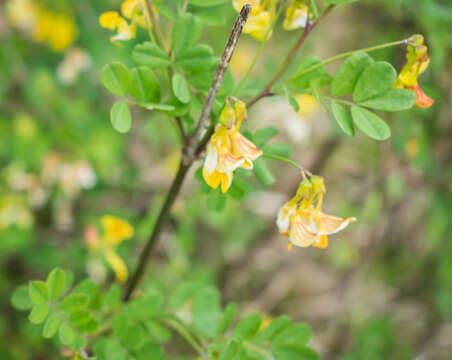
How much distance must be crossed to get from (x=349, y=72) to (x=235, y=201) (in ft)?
4.71

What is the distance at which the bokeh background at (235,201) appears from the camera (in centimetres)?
166

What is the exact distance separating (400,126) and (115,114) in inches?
44.2

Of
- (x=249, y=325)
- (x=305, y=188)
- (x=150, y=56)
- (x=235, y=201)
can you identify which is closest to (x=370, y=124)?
(x=305, y=188)

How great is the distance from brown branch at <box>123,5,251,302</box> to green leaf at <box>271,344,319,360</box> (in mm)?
323

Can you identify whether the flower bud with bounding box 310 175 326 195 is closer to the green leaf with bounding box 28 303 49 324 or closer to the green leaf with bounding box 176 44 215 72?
the green leaf with bounding box 176 44 215 72

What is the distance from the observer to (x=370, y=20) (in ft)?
5.75

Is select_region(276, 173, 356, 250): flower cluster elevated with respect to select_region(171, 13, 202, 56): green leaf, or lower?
lower

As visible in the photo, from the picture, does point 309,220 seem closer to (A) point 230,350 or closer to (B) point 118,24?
(A) point 230,350

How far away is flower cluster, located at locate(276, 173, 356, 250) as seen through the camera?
693 millimetres

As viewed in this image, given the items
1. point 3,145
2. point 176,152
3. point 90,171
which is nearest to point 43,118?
point 3,145

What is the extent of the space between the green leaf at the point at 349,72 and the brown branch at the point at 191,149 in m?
0.20

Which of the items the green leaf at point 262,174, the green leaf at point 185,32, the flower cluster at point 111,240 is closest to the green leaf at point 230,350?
the green leaf at point 262,174

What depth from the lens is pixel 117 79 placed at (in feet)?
2.27

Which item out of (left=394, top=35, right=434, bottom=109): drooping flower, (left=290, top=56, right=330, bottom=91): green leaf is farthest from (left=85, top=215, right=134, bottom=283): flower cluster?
(left=394, top=35, right=434, bottom=109): drooping flower
